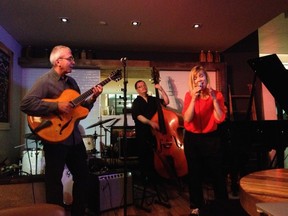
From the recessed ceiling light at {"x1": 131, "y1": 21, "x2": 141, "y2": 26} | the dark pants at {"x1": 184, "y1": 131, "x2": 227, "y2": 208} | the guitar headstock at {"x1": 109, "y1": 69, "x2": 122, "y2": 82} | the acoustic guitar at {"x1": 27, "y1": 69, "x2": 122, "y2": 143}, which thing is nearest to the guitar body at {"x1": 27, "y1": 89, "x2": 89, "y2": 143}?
the acoustic guitar at {"x1": 27, "y1": 69, "x2": 122, "y2": 143}

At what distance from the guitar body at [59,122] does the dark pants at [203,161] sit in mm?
1019

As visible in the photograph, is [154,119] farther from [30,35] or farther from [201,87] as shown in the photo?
[30,35]

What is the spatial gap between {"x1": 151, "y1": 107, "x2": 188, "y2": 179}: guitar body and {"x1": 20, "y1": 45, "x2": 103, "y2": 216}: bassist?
1067mm

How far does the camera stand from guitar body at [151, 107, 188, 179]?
2.89 meters

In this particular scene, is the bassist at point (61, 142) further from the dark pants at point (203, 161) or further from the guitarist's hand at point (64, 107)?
the dark pants at point (203, 161)

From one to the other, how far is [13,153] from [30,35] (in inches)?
75.3

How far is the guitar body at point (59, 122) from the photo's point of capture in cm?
189

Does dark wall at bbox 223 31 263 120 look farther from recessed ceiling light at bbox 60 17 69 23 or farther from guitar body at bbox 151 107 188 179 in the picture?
recessed ceiling light at bbox 60 17 69 23

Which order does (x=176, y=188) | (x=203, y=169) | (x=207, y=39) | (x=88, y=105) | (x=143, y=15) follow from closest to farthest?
(x=88, y=105)
(x=203, y=169)
(x=143, y=15)
(x=176, y=188)
(x=207, y=39)

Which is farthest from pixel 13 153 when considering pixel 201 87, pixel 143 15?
pixel 201 87

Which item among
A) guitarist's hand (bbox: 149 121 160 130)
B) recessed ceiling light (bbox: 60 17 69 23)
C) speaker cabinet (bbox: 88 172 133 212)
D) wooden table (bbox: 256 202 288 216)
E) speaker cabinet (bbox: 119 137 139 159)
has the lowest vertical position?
speaker cabinet (bbox: 88 172 133 212)

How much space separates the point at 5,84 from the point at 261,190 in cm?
388

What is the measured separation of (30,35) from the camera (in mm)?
3943

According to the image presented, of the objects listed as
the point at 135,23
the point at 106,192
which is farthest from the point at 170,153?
the point at 135,23
